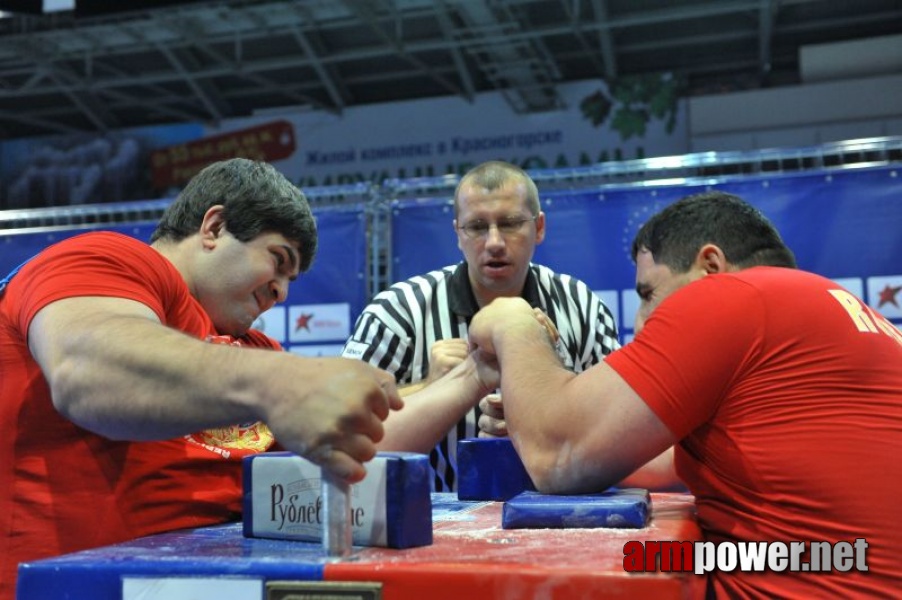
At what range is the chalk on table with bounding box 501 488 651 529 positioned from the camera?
103 cm

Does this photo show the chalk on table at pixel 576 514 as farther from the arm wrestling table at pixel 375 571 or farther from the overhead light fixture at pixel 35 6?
the overhead light fixture at pixel 35 6

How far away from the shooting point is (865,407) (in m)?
1.19

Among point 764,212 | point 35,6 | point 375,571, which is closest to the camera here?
point 375,571

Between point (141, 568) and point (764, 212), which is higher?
point (764, 212)

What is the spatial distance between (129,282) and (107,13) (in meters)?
3.81

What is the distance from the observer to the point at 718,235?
4.92 ft

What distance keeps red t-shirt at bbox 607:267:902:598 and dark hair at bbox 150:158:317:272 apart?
0.73m

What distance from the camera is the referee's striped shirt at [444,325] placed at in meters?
2.64

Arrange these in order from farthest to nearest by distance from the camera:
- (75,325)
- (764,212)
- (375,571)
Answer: (764,212) → (75,325) → (375,571)

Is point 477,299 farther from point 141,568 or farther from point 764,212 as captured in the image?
point 141,568

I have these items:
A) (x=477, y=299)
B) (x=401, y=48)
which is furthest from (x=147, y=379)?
(x=401, y=48)

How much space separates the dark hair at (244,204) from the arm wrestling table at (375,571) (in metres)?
0.77

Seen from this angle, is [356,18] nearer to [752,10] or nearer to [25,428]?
[752,10]

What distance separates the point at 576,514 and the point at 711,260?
2.13ft
